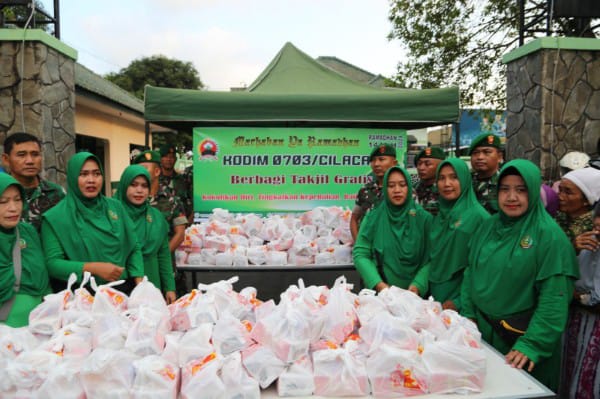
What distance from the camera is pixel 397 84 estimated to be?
31.3 feet

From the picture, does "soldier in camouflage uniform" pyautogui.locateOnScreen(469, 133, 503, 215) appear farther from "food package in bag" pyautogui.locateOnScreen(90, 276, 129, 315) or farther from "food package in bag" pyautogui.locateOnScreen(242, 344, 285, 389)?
"food package in bag" pyautogui.locateOnScreen(90, 276, 129, 315)

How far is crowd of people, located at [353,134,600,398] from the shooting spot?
185cm

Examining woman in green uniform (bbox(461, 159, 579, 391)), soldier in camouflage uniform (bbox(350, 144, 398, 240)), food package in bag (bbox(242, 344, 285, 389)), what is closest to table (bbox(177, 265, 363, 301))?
soldier in camouflage uniform (bbox(350, 144, 398, 240))

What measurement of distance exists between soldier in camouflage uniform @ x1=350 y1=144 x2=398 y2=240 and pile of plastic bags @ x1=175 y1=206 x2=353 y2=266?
0.97ft

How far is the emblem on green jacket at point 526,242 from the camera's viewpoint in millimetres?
1894

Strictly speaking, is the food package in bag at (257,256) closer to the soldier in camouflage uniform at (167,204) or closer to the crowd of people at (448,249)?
the soldier in camouflage uniform at (167,204)

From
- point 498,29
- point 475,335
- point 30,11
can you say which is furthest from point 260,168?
point 498,29

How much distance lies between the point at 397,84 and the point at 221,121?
5715 millimetres

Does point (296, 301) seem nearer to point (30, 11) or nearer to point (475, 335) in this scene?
point (475, 335)

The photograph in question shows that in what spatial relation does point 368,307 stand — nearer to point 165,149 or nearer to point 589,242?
point 589,242

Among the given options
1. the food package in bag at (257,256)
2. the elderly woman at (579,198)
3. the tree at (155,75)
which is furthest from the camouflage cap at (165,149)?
the tree at (155,75)

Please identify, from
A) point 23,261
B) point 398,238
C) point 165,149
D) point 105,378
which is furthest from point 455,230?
point 165,149

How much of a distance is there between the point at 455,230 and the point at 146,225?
197 cm

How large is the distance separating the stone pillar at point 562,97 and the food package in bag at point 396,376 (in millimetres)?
4113
